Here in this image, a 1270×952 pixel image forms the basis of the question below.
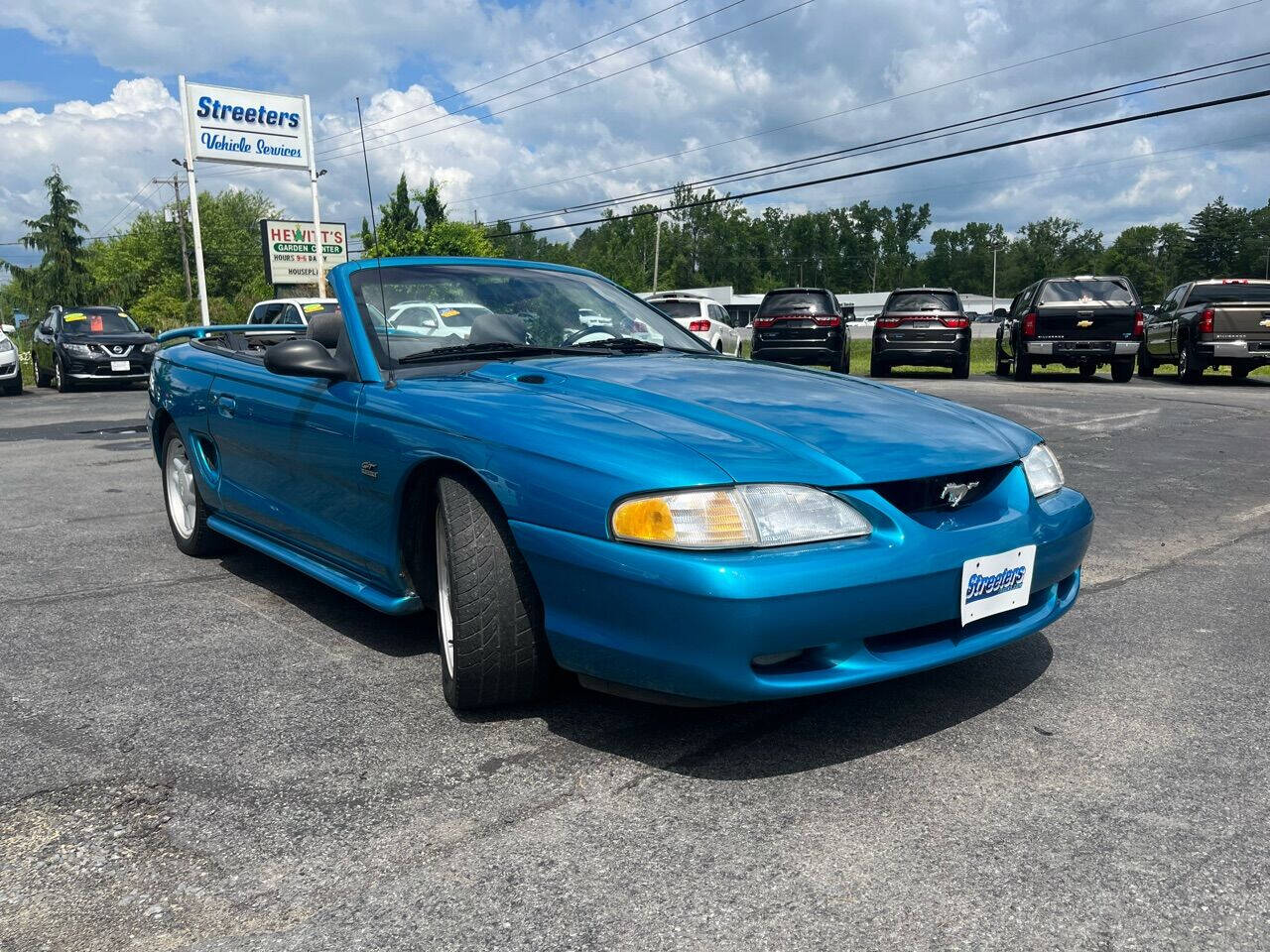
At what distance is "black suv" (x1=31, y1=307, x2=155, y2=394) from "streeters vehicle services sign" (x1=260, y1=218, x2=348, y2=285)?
12.9m

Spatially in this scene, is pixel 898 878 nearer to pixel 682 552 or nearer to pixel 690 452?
pixel 682 552

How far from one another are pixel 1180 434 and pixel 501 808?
891 centimetres

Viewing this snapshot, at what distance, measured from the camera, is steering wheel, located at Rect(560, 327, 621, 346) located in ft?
12.6

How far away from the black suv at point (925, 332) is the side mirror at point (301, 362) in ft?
52.5

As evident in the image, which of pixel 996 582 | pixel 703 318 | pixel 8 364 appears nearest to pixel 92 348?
pixel 8 364

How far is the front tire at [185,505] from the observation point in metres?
4.87

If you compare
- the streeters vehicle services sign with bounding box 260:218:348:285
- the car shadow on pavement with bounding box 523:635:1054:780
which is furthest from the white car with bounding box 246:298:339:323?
the streeters vehicle services sign with bounding box 260:218:348:285

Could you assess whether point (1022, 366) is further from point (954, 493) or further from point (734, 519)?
point (734, 519)

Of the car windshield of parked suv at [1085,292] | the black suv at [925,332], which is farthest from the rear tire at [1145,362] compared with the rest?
the black suv at [925,332]

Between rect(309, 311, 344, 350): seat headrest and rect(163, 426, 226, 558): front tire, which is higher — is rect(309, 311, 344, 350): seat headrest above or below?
above

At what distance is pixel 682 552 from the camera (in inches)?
95.8

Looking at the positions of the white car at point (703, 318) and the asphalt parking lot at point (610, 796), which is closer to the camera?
the asphalt parking lot at point (610, 796)

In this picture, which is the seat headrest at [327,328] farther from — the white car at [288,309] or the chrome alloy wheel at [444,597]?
the white car at [288,309]

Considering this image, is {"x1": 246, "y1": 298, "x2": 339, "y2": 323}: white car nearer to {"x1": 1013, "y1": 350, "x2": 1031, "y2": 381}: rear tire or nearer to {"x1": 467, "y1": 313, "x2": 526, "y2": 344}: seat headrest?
{"x1": 467, "y1": 313, "x2": 526, "y2": 344}: seat headrest
